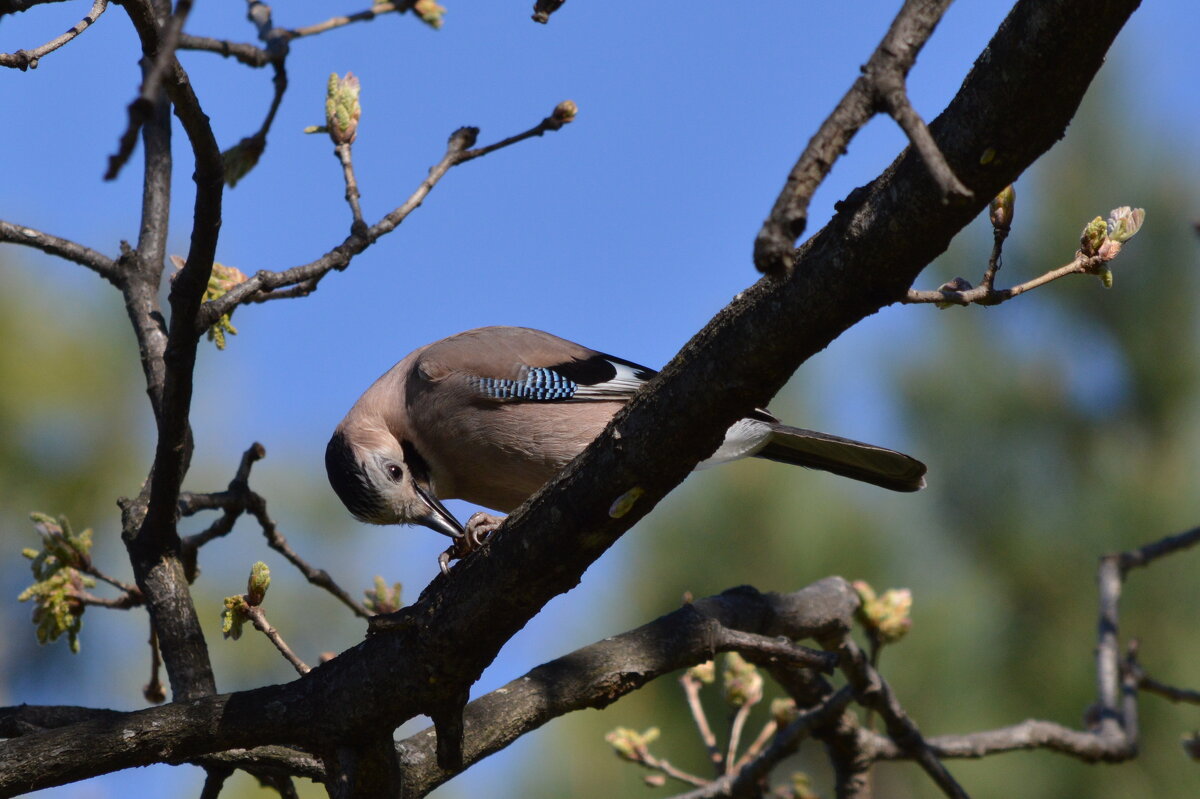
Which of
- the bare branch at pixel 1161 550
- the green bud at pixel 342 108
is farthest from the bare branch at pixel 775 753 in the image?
the green bud at pixel 342 108

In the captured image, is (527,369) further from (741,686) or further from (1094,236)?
(1094,236)

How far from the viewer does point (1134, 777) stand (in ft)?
23.6

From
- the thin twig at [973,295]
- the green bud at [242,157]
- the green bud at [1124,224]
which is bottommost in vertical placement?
the thin twig at [973,295]

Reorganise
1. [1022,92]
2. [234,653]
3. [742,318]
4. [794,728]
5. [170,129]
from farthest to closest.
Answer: [234,653] < [170,129] < [794,728] < [742,318] < [1022,92]

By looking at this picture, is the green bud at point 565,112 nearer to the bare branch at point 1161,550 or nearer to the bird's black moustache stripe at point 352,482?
the bird's black moustache stripe at point 352,482

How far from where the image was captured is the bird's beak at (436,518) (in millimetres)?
4156

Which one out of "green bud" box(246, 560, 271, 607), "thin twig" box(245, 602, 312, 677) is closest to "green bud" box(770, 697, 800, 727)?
"thin twig" box(245, 602, 312, 677)

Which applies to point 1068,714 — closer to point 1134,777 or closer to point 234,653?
point 1134,777

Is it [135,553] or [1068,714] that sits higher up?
[135,553]

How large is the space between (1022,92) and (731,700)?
265 centimetres

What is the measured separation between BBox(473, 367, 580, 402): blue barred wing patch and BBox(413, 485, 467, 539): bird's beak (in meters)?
0.48

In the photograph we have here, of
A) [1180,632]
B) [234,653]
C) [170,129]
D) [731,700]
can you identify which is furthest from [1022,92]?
[234,653]

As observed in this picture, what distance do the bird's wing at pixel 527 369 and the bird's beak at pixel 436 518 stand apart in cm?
43

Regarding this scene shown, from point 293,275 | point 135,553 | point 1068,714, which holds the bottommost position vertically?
point 1068,714
